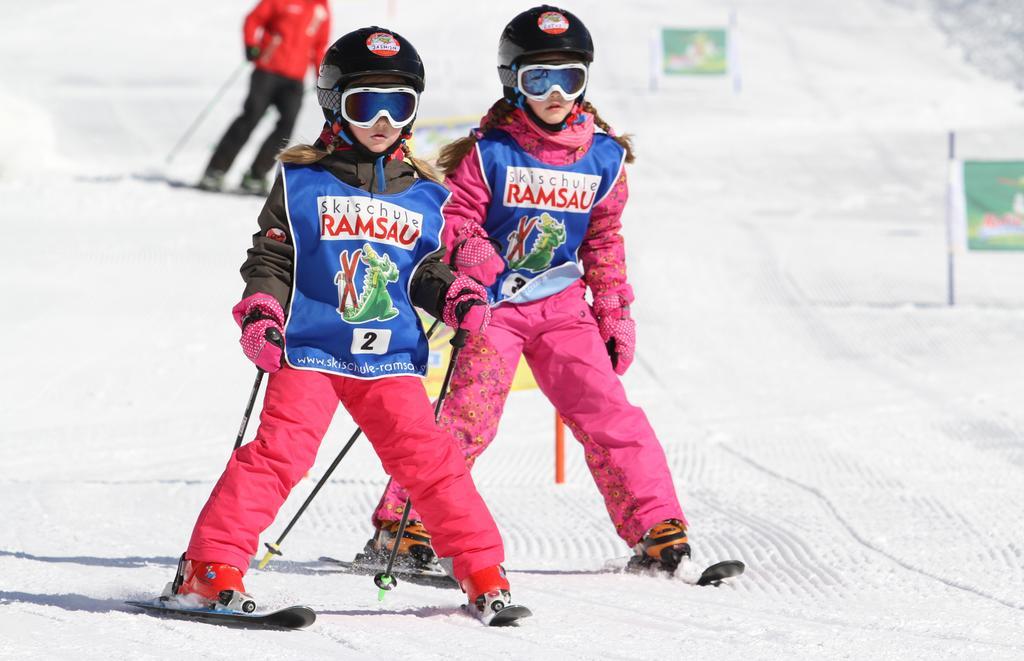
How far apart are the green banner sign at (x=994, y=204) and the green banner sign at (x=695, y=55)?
9.71 m

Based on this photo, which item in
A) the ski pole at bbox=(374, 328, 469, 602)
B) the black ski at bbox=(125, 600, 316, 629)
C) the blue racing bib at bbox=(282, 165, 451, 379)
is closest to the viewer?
the black ski at bbox=(125, 600, 316, 629)

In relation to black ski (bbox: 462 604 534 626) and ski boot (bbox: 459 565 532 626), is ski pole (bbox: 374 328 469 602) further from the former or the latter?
black ski (bbox: 462 604 534 626)

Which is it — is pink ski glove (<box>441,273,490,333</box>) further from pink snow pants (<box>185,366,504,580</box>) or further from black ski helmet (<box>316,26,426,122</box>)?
black ski helmet (<box>316,26,426,122</box>)

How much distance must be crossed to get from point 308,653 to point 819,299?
8073mm

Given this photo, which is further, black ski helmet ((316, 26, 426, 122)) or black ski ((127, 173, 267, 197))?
black ski ((127, 173, 267, 197))

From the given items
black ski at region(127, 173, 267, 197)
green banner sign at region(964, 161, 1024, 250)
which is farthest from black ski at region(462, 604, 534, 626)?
black ski at region(127, 173, 267, 197)

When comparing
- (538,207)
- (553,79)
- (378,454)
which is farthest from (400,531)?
(553,79)

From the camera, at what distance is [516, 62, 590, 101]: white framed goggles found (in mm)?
4301

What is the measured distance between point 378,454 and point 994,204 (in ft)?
25.6

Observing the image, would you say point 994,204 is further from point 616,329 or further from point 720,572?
point 720,572

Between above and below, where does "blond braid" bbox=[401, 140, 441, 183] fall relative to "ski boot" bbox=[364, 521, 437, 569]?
above

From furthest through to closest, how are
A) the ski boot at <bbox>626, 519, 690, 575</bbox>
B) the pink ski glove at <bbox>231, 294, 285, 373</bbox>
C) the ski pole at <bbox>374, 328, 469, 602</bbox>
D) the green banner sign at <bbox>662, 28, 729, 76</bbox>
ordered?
the green banner sign at <bbox>662, 28, 729, 76</bbox> → the ski boot at <bbox>626, 519, 690, 575</bbox> → the ski pole at <bbox>374, 328, 469, 602</bbox> → the pink ski glove at <bbox>231, 294, 285, 373</bbox>

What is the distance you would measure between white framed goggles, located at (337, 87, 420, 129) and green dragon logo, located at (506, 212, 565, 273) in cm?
74

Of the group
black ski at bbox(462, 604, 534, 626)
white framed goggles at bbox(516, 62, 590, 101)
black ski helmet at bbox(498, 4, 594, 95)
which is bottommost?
black ski at bbox(462, 604, 534, 626)
